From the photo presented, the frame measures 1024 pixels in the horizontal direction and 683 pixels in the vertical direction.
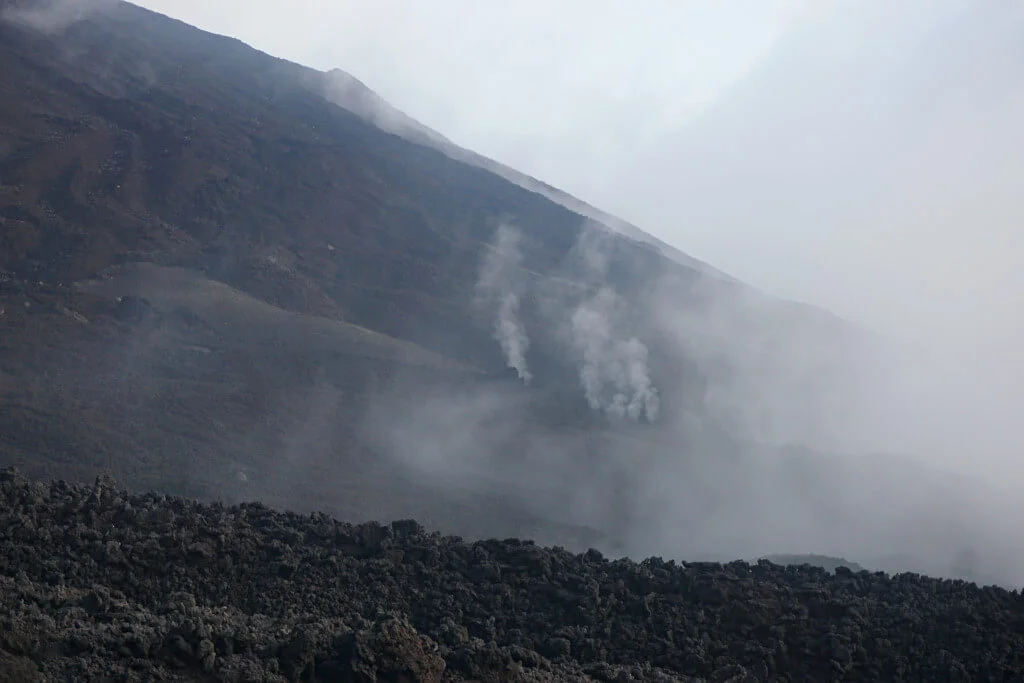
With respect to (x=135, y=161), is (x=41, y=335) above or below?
below

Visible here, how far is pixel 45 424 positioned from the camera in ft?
83.5

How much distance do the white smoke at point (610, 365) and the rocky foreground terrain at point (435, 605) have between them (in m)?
25.5

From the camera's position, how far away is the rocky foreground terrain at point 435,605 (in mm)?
9948

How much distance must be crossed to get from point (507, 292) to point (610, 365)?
24.9 feet

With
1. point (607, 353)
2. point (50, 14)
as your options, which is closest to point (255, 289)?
point (607, 353)

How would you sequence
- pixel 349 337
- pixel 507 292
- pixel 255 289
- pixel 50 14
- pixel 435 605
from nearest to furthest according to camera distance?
1. pixel 435 605
2. pixel 349 337
3. pixel 255 289
4. pixel 507 292
5. pixel 50 14

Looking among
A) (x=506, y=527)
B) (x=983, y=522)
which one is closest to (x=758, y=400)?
(x=983, y=522)

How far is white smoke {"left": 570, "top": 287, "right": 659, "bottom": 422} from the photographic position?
4228 centimetres

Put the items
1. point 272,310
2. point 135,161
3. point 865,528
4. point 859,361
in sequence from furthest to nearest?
point 859,361 → point 135,161 → point 272,310 → point 865,528

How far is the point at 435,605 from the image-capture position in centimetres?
1327

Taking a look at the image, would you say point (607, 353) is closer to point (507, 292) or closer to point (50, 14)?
point (507, 292)

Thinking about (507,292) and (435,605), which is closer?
(435,605)

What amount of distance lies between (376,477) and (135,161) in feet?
87.9

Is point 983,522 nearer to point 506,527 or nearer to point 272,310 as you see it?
point 506,527
